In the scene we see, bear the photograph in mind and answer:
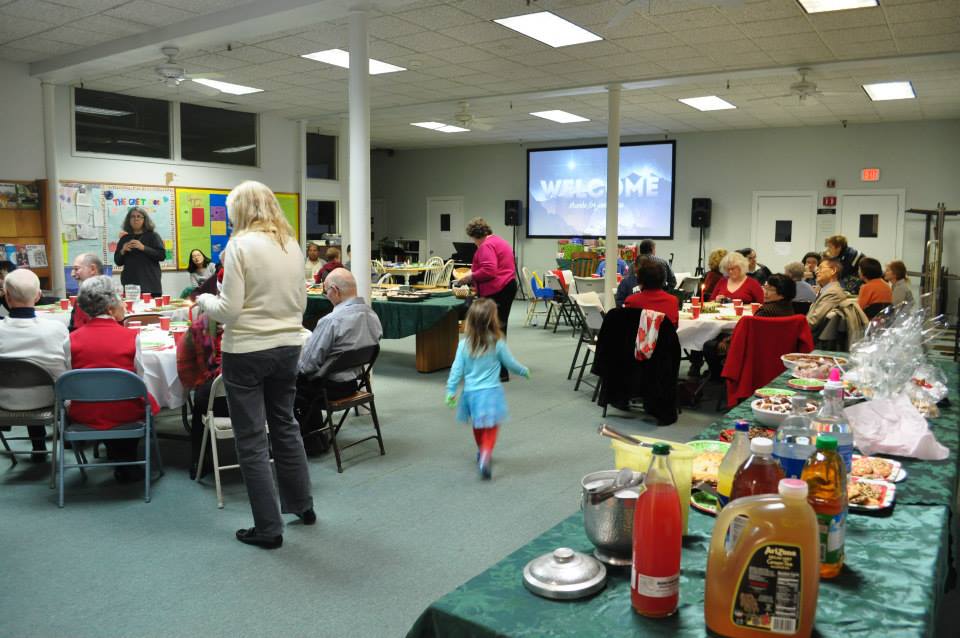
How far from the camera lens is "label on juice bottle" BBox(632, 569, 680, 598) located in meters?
1.20

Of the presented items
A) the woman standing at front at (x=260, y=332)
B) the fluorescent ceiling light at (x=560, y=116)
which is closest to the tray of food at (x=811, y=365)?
the woman standing at front at (x=260, y=332)

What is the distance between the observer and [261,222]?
311 centimetres

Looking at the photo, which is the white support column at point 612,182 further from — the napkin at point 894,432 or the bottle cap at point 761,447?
the bottle cap at point 761,447

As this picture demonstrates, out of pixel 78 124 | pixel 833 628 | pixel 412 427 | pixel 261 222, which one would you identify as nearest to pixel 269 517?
pixel 261 222

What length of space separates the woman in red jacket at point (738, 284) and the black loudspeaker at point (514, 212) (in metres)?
8.17

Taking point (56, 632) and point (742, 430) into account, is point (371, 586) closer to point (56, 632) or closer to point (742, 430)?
point (56, 632)

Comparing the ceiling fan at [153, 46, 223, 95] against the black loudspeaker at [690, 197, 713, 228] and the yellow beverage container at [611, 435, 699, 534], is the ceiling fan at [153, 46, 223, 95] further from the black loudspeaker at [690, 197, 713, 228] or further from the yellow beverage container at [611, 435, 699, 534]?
the black loudspeaker at [690, 197, 713, 228]

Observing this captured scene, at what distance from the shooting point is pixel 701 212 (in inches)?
502

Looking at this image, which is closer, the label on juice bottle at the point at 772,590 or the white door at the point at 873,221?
the label on juice bottle at the point at 772,590

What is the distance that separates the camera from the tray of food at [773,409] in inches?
91.6

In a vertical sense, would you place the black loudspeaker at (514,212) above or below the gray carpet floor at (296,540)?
above

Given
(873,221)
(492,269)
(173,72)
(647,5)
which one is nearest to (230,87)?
(173,72)

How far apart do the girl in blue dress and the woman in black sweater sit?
4135 millimetres

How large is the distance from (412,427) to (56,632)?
292 centimetres
